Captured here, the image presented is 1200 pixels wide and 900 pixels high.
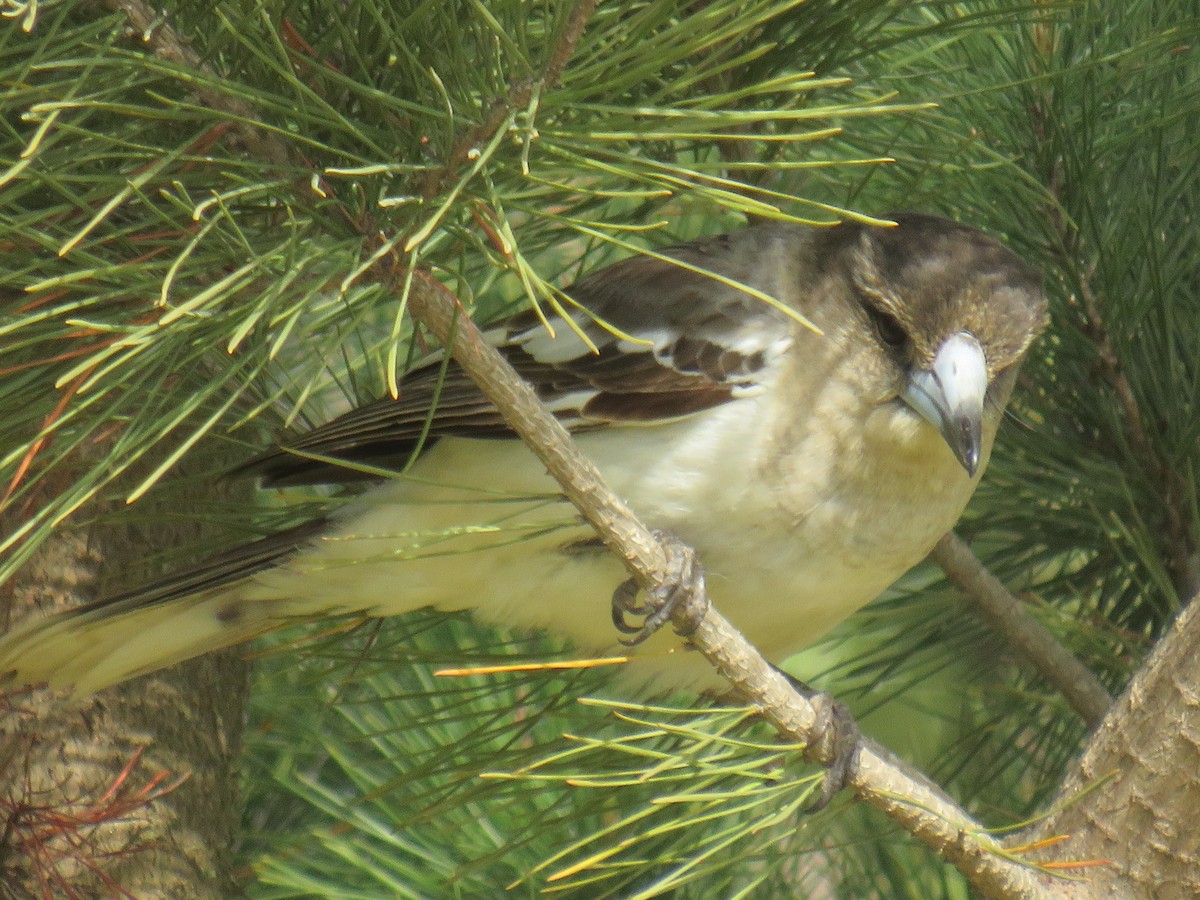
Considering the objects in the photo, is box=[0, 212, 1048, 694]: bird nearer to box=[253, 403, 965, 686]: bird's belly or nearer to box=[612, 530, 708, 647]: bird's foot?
box=[253, 403, 965, 686]: bird's belly

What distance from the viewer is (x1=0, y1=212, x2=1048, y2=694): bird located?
7.13ft

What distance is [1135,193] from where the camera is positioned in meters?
2.31

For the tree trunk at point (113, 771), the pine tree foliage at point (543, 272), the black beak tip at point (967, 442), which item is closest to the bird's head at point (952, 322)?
the black beak tip at point (967, 442)

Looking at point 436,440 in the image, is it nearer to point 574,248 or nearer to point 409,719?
point 409,719

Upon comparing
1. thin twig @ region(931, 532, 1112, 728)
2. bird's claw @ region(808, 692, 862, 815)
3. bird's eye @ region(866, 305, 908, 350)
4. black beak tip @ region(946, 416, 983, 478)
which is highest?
bird's eye @ region(866, 305, 908, 350)

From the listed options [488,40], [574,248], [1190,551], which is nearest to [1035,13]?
[1190,551]

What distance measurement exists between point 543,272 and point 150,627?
4.05ft

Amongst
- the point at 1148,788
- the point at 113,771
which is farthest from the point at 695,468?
the point at 113,771

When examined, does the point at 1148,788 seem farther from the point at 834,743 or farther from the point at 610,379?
the point at 610,379

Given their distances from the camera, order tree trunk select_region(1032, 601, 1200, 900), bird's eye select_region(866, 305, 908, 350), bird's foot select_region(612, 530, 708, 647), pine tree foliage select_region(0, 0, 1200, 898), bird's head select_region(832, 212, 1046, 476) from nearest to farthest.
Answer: pine tree foliage select_region(0, 0, 1200, 898) → tree trunk select_region(1032, 601, 1200, 900) → bird's foot select_region(612, 530, 708, 647) → bird's head select_region(832, 212, 1046, 476) → bird's eye select_region(866, 305, 908, 350)

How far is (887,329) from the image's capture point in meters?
2.37

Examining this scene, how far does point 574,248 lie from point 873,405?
4.48 feet

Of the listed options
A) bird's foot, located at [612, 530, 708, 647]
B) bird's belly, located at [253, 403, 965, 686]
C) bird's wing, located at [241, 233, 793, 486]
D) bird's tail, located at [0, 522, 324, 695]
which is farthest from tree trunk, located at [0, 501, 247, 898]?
bird's foot, located at [612, 530, 708, 647]

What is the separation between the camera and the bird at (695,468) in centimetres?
217
